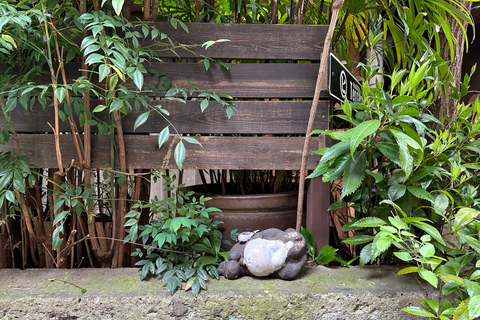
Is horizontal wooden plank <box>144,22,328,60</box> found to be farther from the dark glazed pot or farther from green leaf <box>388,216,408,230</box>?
green leaf <box>388,216,408,230</box>

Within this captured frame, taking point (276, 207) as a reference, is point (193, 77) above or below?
above

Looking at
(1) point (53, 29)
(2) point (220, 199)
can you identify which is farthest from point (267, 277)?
(1) point (53, 29)

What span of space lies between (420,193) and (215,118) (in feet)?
2.55

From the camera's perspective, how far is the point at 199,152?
133 cm

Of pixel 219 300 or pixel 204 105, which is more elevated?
pixel 204 105

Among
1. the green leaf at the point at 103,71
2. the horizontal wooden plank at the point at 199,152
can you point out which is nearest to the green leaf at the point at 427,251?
the horizontal wooden plank at the point at 199,152

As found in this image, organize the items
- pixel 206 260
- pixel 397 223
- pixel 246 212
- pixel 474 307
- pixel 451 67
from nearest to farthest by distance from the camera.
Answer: pixel 474 307 < pixel 397 223 < pixel 206 260 < pixel 246 212 < pixel 451 67

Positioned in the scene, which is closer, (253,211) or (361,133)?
(361,133)

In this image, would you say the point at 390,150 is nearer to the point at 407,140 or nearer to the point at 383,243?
the point at 407,140

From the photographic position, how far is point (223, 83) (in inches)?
52.1

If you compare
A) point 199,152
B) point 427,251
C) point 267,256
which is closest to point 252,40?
point 199,152

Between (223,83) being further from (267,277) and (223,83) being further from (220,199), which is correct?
(267,277)

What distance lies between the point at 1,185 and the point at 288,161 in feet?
3.26

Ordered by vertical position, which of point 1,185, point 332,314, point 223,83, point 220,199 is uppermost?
point 223,83
